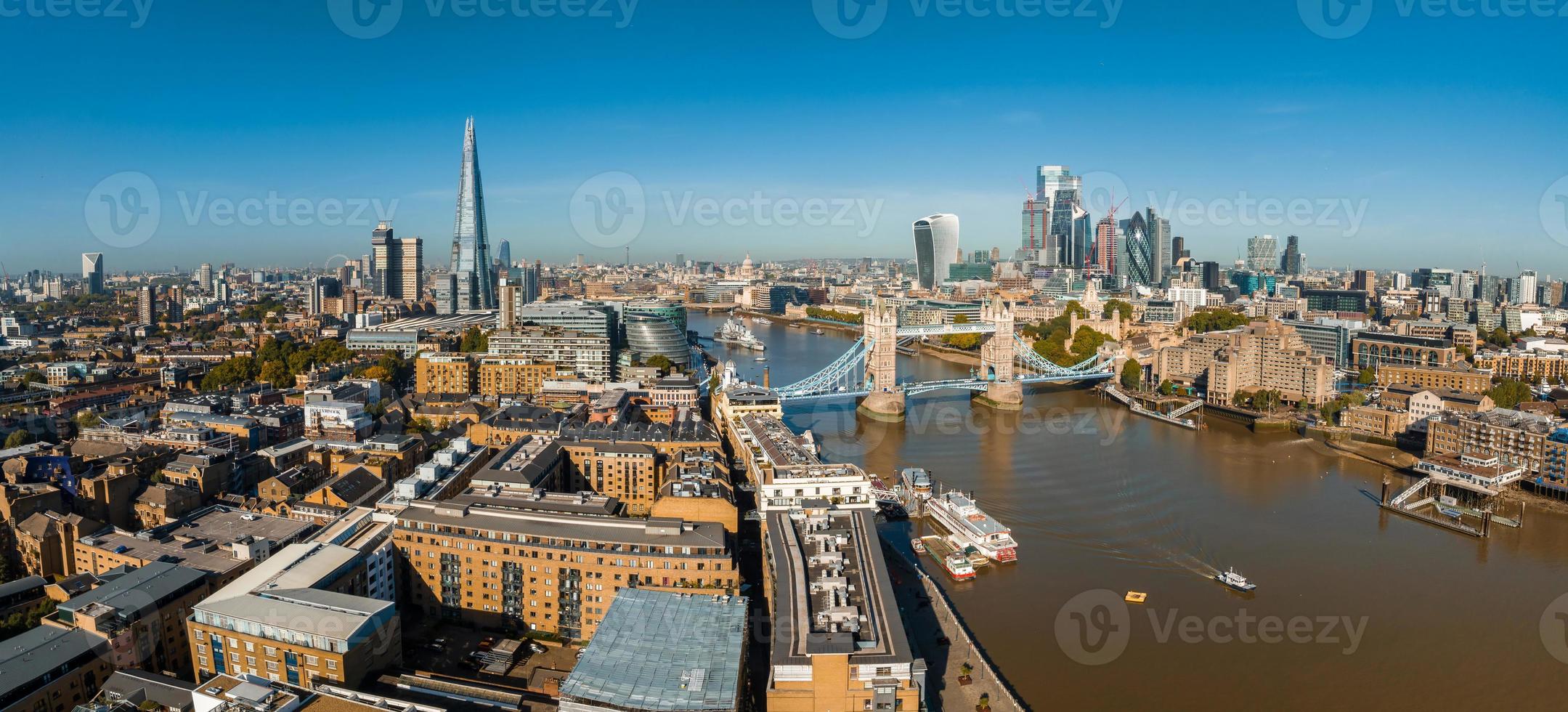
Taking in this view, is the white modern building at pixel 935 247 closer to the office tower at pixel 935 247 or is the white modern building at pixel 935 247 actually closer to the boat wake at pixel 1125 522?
the office tower at pixel 935 247

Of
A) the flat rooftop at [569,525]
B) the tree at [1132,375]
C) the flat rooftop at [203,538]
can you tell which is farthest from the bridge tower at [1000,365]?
the flat rooftop at [203,538]

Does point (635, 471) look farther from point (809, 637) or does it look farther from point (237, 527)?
point (809, 637)

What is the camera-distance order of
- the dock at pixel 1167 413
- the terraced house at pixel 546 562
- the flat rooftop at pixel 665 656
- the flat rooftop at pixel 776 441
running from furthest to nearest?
the dock at pixel 1167 413 → the flat rooftop at pixel 776 441 → the terraced house at pixel 546 562 → the flat rooftop at pixel 665 656

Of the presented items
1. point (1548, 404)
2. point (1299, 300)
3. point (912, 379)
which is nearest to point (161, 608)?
point (912, 379)

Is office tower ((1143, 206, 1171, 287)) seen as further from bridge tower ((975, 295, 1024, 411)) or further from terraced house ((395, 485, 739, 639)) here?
terraced house ((395, 485, 739, 639))

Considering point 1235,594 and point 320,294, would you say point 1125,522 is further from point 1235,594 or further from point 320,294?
point 320,294

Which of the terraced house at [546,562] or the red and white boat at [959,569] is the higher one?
the terraced house at [546,562]
